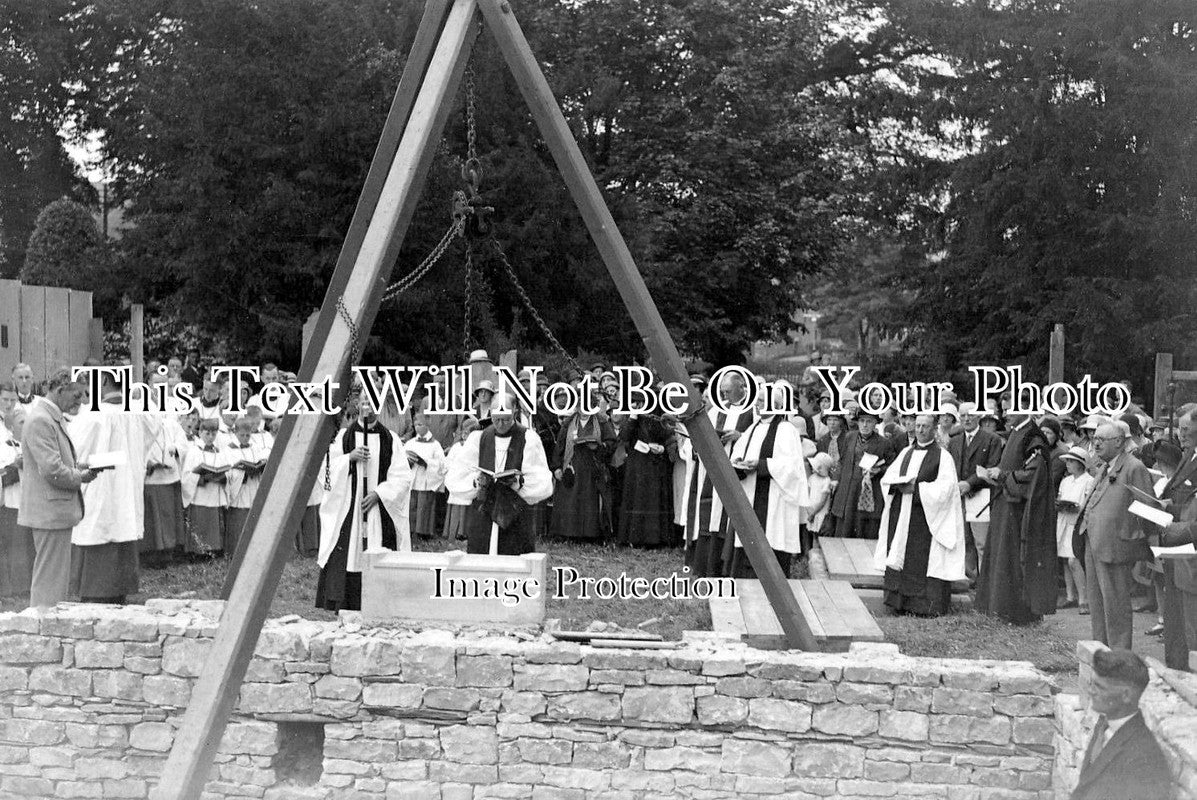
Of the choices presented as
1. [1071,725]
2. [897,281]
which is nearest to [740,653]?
[1071,725]

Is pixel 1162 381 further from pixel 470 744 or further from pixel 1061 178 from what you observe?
pixel 470 744

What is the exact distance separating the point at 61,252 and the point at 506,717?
11.8 metres

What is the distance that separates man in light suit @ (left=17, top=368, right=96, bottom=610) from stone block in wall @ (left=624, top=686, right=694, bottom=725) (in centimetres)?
438

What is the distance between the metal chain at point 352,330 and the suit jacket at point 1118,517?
522 cm

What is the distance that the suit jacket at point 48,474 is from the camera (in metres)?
8.54

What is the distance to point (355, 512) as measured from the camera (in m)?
9.04

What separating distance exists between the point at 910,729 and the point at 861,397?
262 inches

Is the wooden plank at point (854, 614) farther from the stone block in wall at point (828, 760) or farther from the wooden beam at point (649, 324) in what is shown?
the stone block in wall at point (828, 760)

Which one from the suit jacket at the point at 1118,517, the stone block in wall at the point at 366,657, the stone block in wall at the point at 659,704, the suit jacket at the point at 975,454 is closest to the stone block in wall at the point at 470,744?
the stone block in wall at the point at 366,657

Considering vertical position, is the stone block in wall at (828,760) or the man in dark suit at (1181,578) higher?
the man in dark suit at (1181,578)

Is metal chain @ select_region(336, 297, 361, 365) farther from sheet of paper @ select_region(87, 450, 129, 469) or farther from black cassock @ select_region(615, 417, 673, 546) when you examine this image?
black cassock @ select_region(615, 417, 673, 546)

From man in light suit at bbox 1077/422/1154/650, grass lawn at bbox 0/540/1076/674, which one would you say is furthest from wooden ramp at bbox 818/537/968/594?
man in light suit at bbox 1077/422/1154/650

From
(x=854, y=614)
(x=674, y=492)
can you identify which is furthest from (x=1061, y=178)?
(x=854, y=614)

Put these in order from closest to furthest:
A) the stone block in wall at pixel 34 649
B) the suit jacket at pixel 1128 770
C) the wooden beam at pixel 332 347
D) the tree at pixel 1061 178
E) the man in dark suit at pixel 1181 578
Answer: the suit jacket at pixel 1128 770 < the wooden beam at pixel 332 347 < the stone block in wall at pixel 34 649 < the man in dark suit at pixel 1181 578 < the tree at pixel 1061 178
